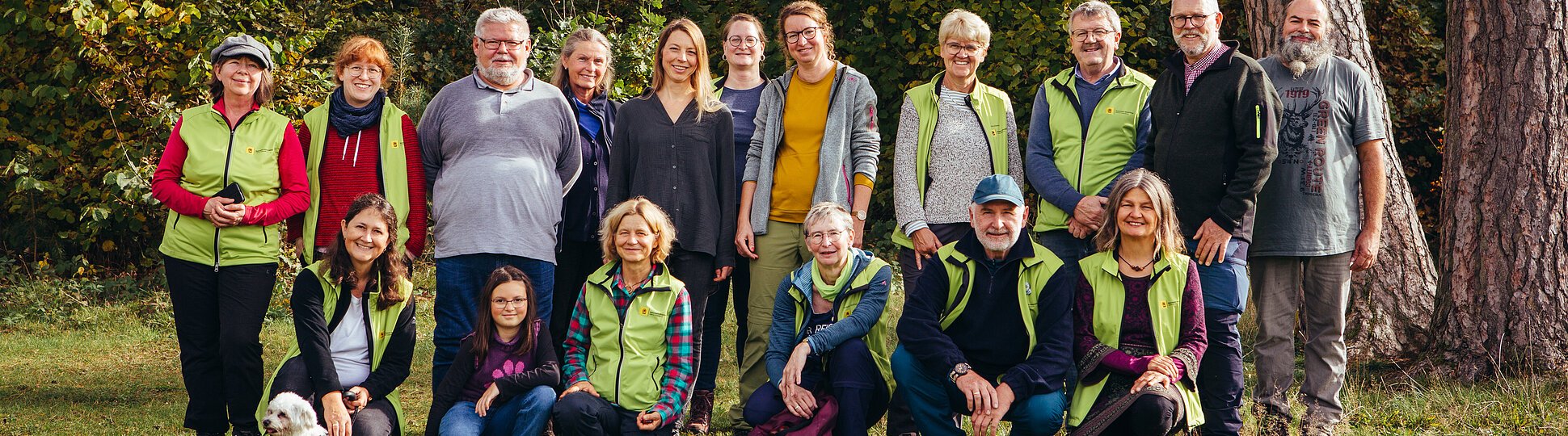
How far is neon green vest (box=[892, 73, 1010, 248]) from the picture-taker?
171 inches

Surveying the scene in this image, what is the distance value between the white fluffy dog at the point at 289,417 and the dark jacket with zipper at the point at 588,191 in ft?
4.01

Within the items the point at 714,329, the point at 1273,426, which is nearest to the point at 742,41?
the point at 714,329

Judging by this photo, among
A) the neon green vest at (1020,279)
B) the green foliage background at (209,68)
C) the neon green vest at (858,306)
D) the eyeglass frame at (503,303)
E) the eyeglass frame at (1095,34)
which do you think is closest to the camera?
the neon green vest at (1020,279)

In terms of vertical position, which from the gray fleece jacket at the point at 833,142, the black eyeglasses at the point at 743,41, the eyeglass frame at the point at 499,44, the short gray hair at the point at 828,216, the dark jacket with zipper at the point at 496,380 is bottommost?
the dark jacket with zipper at the point at 496,380

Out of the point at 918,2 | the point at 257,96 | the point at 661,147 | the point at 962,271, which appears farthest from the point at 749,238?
the point at 918,2

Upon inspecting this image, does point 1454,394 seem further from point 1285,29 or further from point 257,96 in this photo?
point 257,96

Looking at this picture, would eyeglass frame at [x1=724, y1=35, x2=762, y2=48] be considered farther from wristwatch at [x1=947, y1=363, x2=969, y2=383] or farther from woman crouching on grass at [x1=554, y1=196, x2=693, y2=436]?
wristwatch at [x1=947, y1=363, x2=969, y2=383]

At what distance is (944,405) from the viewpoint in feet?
12.7

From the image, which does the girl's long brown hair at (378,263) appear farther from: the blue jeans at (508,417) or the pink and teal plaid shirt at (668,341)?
the pink and teal plaid shirt at (668,341)

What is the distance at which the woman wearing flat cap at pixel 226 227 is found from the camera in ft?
14.0

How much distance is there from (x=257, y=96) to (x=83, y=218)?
4159mm

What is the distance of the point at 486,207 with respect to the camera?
167 inches

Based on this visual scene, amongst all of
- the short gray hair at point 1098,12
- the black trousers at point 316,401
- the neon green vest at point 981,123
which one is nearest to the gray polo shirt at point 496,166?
the black trousers at point 316,401

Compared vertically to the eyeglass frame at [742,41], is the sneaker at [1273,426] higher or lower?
lower
